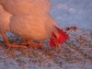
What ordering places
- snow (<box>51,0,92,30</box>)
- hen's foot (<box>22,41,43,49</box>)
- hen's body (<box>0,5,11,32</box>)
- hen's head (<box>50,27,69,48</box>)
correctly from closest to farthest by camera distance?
1. hen's head (<box>50,27,69,48</box>)
2. hen's body (<box>0,5,11,32</box>)
3. hen's foot (<box>22,41,43,49</box>)
4. snow (<box>51,0,92,30</box>)

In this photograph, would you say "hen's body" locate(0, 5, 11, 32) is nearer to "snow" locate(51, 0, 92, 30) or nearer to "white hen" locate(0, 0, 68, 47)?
"white hen" locate(0, 0, 68, 47)

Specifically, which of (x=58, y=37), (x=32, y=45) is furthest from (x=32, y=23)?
(x=32, y=45)

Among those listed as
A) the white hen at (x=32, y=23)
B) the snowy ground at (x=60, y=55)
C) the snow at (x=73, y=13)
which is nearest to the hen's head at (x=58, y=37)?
the white hen at (x=32, y=23)

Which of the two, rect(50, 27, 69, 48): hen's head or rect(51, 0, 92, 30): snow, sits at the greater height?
rect(51, 0, 92, 30): snow

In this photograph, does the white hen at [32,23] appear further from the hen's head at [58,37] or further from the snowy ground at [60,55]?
the snowy ground at [60,55]

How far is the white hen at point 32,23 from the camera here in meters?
2.87

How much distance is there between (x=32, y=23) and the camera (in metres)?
2.90

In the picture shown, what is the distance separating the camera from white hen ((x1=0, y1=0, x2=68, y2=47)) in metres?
2.87

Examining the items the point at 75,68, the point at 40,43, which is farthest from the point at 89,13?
the point at 75,68

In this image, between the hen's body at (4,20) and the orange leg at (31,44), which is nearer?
the hen's body at (4,20)

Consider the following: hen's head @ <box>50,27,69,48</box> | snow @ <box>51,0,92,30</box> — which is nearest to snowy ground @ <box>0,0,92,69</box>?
snow @ <box>51,0,92,30</box>

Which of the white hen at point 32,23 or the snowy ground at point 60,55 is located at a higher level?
the white hen at point 32,23

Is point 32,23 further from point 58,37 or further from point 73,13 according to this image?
point 73,13

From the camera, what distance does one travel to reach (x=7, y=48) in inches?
124
